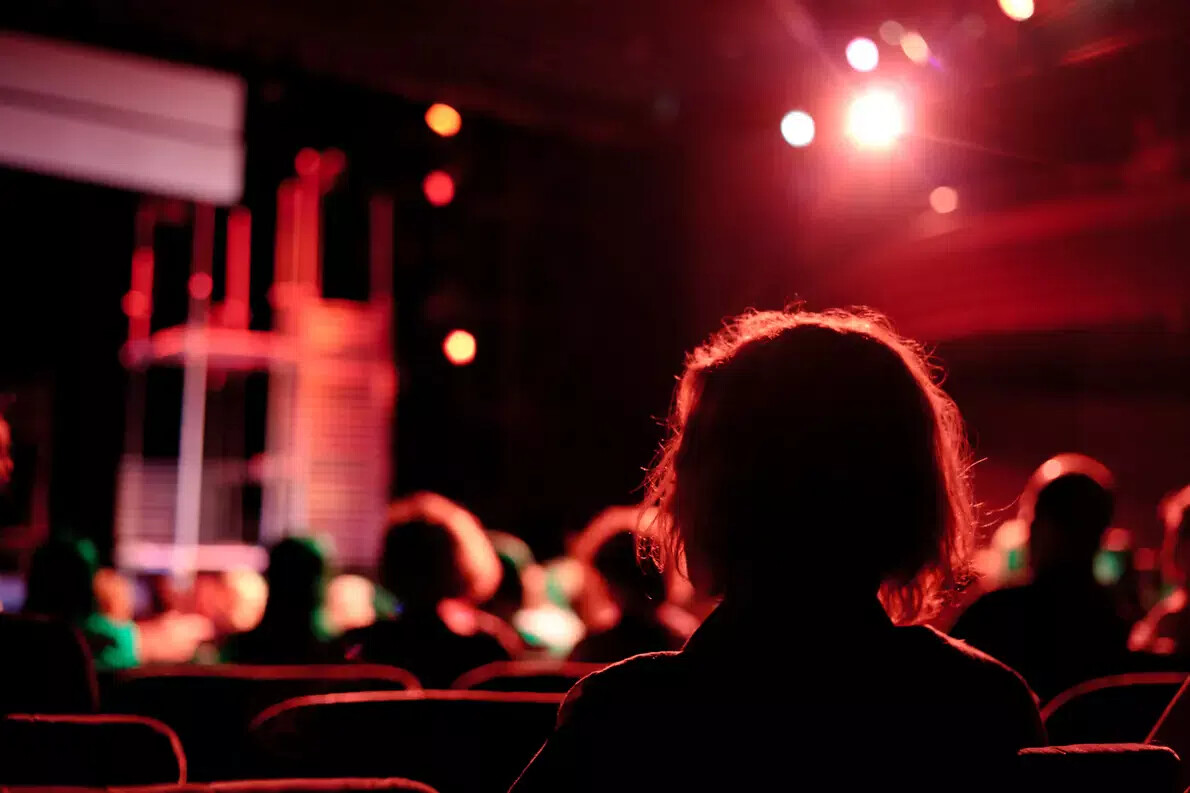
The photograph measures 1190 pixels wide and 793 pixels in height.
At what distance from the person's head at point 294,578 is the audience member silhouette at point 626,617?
862 mm

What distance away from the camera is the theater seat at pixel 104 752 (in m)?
1.60

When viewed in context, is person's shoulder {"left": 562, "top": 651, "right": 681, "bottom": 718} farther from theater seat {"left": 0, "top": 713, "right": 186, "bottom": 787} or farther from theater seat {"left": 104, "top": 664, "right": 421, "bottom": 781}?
theater seat {"left": 104, "top": 664, "right": 421, "bottom": 781}

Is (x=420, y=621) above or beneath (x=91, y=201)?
beneath

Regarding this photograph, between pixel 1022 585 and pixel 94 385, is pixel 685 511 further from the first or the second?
pixel 94 385

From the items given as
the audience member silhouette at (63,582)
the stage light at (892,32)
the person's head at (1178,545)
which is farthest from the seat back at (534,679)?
the stage light at (892,32)

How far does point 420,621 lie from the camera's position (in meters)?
3.33

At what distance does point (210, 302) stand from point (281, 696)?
7832 mm

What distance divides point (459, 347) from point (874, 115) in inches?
176

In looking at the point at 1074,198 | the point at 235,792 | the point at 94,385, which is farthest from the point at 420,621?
the point at 1074,198

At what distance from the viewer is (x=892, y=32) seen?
7098mm

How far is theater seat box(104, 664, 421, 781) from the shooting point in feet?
7.91

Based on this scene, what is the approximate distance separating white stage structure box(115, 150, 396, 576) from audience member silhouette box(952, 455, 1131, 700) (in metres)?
7.34

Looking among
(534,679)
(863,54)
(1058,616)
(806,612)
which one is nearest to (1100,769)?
(806,612)

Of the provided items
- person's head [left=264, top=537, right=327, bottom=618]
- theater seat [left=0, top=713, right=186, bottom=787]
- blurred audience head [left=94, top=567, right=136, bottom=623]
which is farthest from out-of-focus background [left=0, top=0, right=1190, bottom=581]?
theater seat [left=0, top=713, right=186, bottom=787]
